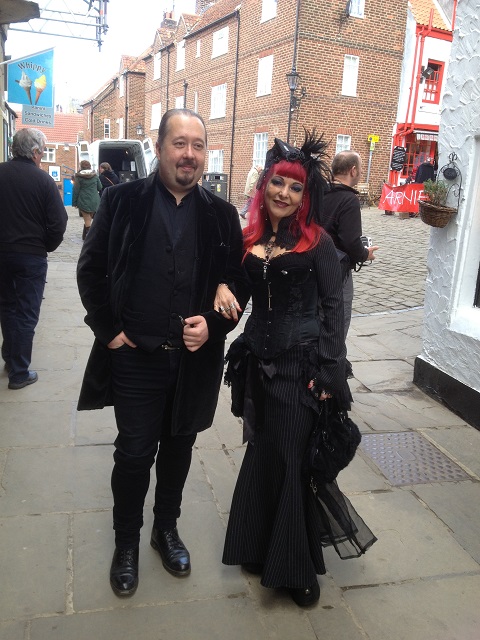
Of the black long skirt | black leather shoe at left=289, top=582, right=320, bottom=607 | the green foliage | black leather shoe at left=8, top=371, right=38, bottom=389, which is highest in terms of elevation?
the green foliage

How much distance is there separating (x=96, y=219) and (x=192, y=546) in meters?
1.57

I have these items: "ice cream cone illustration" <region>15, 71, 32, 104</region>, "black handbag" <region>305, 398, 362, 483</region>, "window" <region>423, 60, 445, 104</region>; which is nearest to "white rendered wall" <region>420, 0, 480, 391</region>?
"black handbag" <region>305, 398, 362, 483</region>

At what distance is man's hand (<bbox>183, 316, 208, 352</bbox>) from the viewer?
7.51 ft

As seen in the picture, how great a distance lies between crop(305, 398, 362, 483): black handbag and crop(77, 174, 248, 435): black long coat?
49cm

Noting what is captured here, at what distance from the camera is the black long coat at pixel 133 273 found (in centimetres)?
227

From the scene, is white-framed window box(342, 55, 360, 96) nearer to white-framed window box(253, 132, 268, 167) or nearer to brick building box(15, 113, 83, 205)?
white-framed window box(253, 132, 268, 167)

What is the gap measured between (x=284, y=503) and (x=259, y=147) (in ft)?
74.9

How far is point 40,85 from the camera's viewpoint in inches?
462

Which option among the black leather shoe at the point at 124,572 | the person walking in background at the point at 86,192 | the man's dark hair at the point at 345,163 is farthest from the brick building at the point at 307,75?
the black leather shoe at the point at 124,572

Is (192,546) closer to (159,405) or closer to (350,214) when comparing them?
(159,405)

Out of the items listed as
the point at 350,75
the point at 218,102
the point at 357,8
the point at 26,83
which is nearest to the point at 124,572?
the point at 26,83

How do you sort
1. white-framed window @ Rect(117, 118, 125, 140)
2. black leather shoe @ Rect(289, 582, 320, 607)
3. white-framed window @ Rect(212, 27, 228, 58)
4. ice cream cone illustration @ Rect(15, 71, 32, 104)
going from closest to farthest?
black leather shoe @ Rect(289, 582, 320, 607) < ice cream cone illustration @ Rect(15, 71, 32, 104) < white-framed window @ Rect(212, 27, 228, 58) < white-framed window @ Rect(117, 118, 125, 140)

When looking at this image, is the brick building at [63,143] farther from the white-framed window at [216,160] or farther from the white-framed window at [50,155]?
the white-framed window at [216,160]

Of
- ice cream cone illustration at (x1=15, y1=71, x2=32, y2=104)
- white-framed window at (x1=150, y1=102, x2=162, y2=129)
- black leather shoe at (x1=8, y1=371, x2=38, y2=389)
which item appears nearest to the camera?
black leather shoe at (x1=8, y1=371, x2=38, y2=389)
